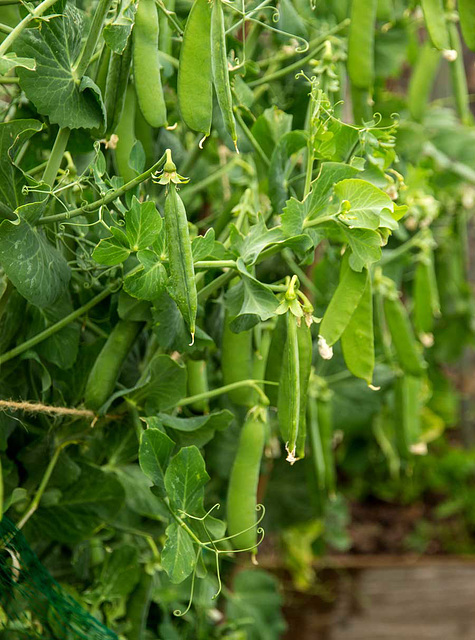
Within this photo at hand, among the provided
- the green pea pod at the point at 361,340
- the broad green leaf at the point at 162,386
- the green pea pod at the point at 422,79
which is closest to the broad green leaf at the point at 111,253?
the broad green leaf at the point at 162,386

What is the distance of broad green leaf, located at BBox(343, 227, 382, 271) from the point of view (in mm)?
559

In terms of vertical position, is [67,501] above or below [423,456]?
above

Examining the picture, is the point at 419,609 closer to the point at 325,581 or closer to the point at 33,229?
the point at 325,581

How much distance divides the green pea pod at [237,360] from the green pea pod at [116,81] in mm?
220

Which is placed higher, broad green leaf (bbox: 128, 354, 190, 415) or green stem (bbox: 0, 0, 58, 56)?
green stem (bbox: 0, 0, 58, 56)

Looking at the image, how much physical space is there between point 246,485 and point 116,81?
14.8 inches

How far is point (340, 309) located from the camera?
60cm

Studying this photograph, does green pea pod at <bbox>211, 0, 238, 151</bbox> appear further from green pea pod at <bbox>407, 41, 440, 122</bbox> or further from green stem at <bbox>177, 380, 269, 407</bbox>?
green pea pod at <bbox>407, 41, 440, 122</bbox>

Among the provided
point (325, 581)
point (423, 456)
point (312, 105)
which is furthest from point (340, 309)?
point (423, 456)

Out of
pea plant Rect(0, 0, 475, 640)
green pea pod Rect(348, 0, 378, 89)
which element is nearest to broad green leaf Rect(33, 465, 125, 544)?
pea plant Rect(0, 0, 475, 640)

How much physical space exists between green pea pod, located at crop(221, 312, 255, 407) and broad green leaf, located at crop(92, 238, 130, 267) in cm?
16

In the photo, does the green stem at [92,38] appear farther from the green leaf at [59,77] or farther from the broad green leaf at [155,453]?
the broad green leaf at [155,453]

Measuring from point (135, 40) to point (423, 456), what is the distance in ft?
5.99

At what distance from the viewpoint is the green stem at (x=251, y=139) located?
69 cm
